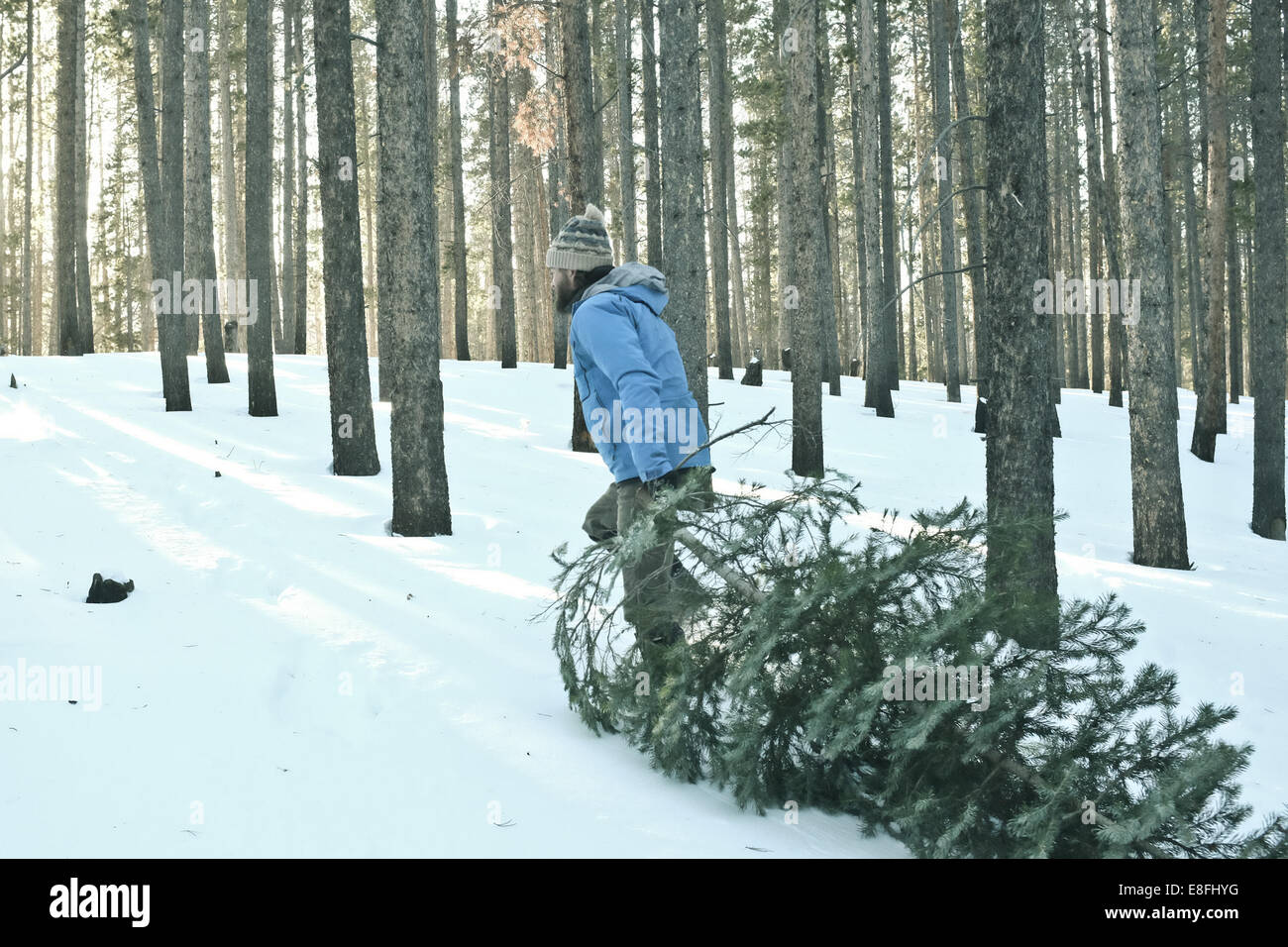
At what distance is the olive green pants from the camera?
12.4 feet

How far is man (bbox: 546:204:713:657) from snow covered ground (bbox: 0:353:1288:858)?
545mm

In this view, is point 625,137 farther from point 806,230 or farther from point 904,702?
point 904,702

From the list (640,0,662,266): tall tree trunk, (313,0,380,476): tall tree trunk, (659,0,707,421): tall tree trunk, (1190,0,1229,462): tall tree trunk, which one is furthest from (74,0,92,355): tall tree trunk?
(1190,0,1229,462): tall tree trunk

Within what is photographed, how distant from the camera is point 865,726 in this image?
3.20 m

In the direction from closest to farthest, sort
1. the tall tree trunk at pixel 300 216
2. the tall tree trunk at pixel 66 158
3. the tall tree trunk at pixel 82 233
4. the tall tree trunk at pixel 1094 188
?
1. the tall tree trunk at pixel 66 158
2. the tall tree trunk at pixel 82 233
3. the tall tree trunk at pixel 1094 188
4. the tall tree trunk at pixel 300 216

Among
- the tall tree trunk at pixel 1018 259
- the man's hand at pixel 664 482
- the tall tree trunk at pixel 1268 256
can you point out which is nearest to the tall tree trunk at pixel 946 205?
the tall tree trunk at pixel 1268 256

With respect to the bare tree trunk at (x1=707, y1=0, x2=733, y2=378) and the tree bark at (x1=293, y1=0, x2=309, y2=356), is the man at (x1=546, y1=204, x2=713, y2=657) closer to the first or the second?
the bare tree trunk at (x1=707, y1=0, x2=733, y2=378)

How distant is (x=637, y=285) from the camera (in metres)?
4.15

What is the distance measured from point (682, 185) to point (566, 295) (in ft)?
20.3

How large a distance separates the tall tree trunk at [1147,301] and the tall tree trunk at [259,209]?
Result: 420 inches

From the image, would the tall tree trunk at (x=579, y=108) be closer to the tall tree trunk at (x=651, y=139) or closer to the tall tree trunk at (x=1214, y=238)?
the tall tree trunk at (x=651, y=139)

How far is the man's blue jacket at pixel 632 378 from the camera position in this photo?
3.83 metres

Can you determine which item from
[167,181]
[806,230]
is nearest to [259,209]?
[167,181]
